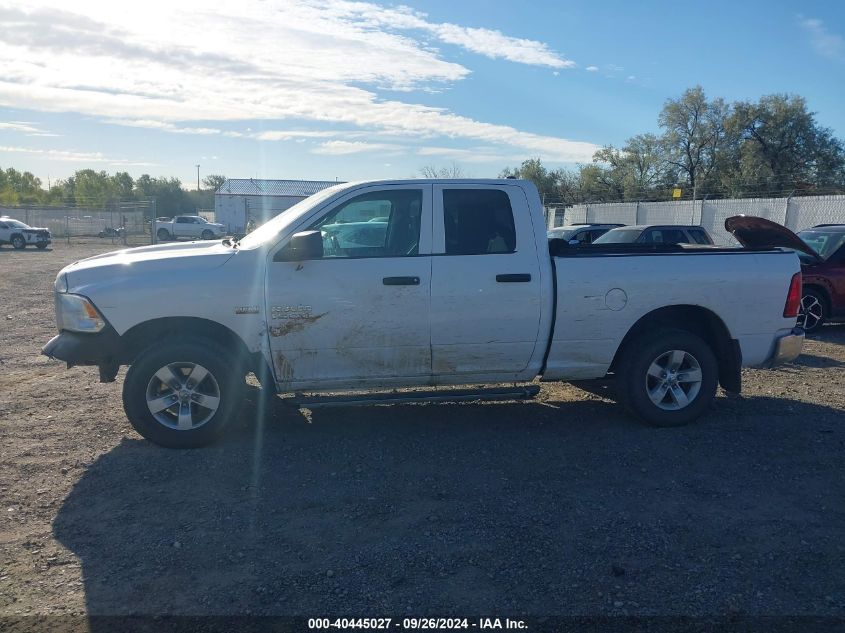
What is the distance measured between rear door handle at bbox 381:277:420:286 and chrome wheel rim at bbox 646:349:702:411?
7.14 ft

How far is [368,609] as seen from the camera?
11.1 ft

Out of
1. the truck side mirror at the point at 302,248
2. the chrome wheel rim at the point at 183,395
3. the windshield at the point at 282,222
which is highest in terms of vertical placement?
the windshield at the point at 282,222

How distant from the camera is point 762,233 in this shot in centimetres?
741

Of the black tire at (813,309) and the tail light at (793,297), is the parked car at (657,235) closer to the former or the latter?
the black tire at (813,309)

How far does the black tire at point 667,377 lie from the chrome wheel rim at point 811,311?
5.82m

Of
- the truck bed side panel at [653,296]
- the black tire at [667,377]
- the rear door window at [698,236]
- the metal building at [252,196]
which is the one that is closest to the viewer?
the truck bed side panel at [653,296]

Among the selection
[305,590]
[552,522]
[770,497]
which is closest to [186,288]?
[305,590]

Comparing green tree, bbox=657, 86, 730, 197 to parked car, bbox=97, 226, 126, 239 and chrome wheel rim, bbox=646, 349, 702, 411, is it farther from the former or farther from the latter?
chrome wheel rim, bbox=646, 349, 702, 411

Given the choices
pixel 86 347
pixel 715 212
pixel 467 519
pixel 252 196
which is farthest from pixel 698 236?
pixel 252 196

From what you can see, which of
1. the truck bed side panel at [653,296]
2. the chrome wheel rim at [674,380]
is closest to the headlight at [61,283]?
the truck bed side panel at [653,296]

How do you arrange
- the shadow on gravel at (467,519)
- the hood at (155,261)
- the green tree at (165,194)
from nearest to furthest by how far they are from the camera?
the shadow on gravel at (467,519), the hood at (155,261), the green tree at (165,194)

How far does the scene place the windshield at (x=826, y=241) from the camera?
1099cm

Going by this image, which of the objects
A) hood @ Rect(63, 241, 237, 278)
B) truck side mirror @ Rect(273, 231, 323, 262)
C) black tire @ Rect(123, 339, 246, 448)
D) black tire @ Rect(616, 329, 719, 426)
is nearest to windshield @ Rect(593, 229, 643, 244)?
black tire @ Rect(616, 329, 719, 426)

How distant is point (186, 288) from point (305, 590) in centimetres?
267
